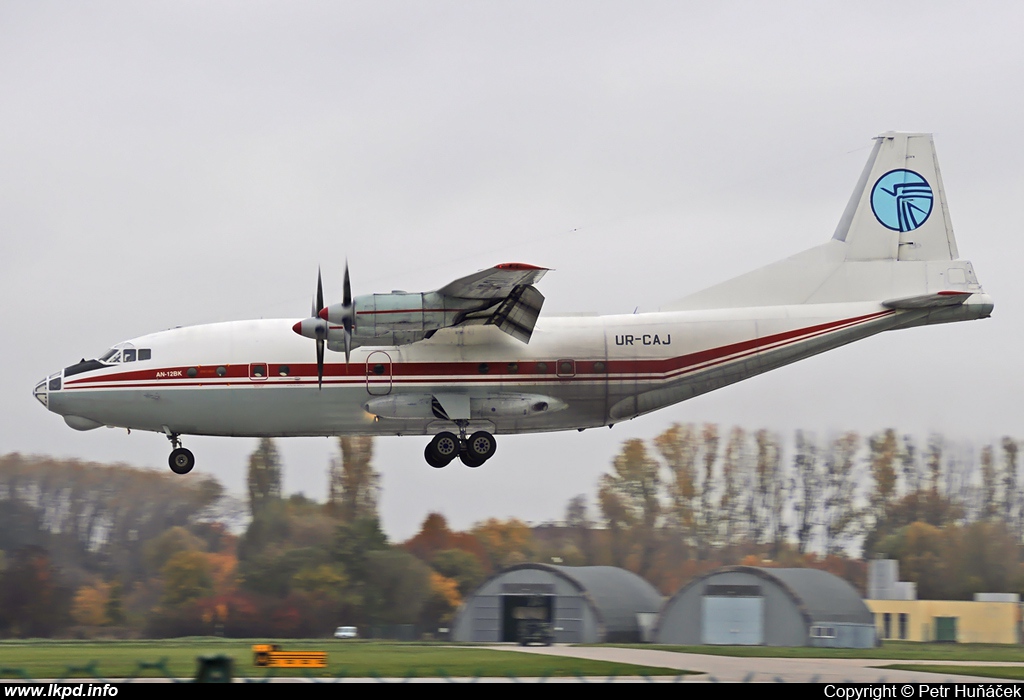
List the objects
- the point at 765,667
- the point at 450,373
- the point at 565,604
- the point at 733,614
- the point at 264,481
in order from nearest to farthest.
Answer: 1. the point at 765,667
2. the point at 450,373
3. the point at 264,481
4. the point at 733,614
5. the point at 565,604

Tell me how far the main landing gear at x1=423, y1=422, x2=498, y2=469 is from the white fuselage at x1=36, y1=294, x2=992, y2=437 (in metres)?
0.24

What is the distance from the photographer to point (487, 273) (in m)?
21.2

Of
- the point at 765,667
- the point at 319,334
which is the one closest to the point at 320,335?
the point at 319,334

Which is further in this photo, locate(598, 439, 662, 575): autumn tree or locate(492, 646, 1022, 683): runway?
locate(598, 439, 662, 575): autumn tree

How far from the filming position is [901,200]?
26.7m

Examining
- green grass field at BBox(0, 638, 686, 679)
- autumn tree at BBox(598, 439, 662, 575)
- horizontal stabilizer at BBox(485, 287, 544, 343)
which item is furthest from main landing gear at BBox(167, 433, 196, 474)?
autumn tree at BBox(598, 439, 662, 575)

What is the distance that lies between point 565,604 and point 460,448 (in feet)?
26.8

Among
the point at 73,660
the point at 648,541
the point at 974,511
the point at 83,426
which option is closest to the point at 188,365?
the point at 83,426

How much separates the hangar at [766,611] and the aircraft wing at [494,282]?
37.4ft

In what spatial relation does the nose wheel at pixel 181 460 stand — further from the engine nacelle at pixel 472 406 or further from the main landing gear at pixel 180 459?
the engine nacelle at pixel 472 406

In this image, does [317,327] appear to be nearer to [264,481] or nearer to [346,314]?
[346,314]

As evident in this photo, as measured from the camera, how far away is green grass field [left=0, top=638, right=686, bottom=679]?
20.8 m

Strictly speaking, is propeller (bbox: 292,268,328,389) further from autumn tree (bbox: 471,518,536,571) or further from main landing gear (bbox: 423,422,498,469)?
autumn tree (bbox: 471,518,536,571)
